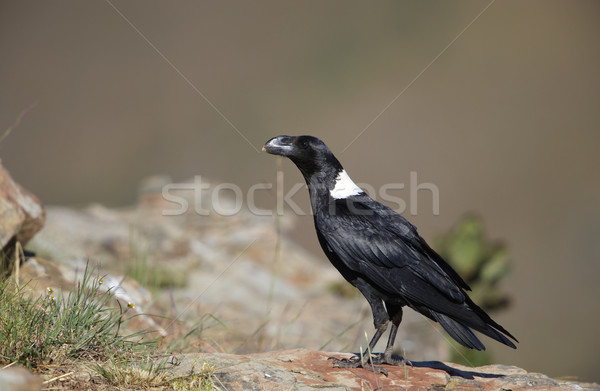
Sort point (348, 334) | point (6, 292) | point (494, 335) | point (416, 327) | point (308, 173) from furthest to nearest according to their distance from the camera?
point (416, 327) < point (348, 334) < point (308, 173) < point (494, 335) < point (6, 292)

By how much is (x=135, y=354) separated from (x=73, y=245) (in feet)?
17.4

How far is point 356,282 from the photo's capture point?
14.6 feet

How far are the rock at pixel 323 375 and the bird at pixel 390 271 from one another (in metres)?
0.17

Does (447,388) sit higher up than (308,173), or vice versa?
(308,173)

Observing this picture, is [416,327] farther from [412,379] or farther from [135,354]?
[135,354]

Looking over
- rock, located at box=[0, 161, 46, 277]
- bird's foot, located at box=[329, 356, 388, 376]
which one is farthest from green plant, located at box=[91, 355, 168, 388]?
rock, located at box=[0, 161, 46, 277]

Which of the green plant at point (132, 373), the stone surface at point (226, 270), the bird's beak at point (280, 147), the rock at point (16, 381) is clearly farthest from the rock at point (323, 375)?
the stone surface at point (226, 270)

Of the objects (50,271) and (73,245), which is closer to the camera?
(50,271)

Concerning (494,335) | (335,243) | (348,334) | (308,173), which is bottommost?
(348,334)

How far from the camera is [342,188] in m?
4.94

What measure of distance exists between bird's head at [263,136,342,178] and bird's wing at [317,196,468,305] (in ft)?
1.61

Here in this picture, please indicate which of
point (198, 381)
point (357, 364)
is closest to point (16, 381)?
point (198, 381)

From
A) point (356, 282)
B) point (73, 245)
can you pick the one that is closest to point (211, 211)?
point (73, 245)

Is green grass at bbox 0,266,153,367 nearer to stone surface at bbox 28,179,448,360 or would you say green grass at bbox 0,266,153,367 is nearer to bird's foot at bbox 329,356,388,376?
bird's foot at bbox 329,356,388,376
